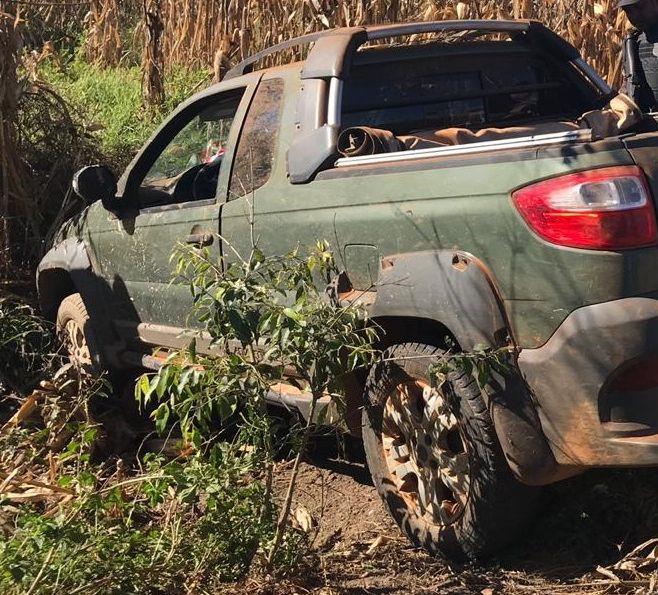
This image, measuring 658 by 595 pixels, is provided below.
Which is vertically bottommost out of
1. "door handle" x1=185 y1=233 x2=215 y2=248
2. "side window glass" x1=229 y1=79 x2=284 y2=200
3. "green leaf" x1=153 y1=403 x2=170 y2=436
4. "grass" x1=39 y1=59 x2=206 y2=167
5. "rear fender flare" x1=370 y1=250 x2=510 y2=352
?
"grass" x1=39 y1=59 x2=206 y2=167

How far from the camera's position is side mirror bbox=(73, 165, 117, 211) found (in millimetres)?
5375

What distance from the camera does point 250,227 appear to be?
14.7ft

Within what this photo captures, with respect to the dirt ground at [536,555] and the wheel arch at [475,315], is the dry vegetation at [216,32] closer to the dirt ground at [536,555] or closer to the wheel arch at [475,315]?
the dirt ground at [536,555]

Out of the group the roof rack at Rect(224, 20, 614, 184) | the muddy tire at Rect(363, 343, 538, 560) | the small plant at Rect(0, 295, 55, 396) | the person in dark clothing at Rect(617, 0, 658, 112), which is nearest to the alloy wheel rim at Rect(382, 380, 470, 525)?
the muddy tire at Rect(363, 343, 538, 560)

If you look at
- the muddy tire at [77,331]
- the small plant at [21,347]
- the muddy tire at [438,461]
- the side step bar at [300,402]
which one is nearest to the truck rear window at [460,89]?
the side step bar at [300,402]

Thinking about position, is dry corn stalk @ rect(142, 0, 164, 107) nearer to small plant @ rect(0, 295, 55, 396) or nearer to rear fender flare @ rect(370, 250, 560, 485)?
small plant @ rect(0, 295, 55, 396)

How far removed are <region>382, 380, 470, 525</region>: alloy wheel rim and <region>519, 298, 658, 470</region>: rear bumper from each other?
454mm

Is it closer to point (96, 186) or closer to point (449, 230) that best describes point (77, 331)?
point (96, 186)

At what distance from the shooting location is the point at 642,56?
6.24 m

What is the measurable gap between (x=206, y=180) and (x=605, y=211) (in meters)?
2.51

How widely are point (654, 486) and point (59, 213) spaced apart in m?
4.76

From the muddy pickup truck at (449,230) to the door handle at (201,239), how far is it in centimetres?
1

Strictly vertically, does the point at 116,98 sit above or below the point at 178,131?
below

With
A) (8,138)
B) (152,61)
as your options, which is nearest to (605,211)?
(8,138)
